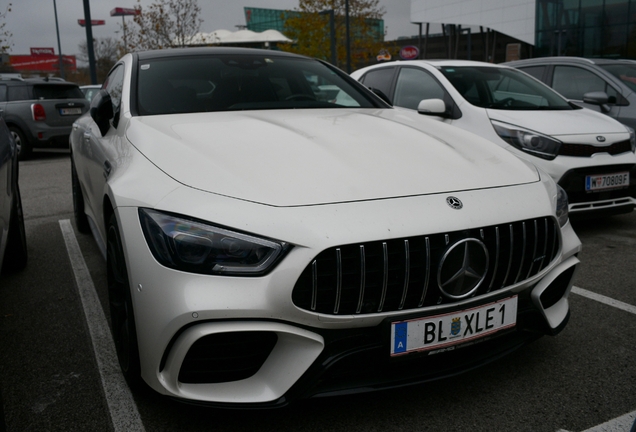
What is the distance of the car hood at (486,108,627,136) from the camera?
4.97 m

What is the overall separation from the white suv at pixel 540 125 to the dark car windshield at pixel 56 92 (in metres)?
8.64

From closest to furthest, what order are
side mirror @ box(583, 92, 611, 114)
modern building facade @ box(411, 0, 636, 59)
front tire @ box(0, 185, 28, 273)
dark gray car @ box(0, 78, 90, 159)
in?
1. front tire @ box(0, 185, 28, 273)
2. side mirror @ box(583, 92, 611, 114)
3. dark gray car @ box(0, 78, 90, 159)
4. modern building facade @ box(411, 0, 636, 59)

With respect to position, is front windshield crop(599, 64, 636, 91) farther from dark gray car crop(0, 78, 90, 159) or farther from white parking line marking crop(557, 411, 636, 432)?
dark gray car crop(0, 78, 90, 159)

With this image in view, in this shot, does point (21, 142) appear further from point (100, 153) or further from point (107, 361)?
point (107, 361)

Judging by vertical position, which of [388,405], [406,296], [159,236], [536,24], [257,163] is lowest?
[388,405]

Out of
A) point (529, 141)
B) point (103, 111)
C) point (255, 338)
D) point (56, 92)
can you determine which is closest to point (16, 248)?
point (103, 111)

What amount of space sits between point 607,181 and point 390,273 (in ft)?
11.8

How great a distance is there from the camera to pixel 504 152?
2.77 meters

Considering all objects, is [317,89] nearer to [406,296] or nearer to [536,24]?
[406,296]

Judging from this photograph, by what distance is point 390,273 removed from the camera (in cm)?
197

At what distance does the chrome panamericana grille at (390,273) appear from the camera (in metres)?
1.93

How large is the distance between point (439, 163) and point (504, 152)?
49 centimetres

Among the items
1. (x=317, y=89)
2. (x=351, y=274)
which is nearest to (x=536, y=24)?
(x=317, y=89)

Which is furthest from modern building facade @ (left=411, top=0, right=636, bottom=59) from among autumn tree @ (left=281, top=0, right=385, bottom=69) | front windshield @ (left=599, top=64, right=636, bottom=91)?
front windshield @ (left=599, top=64, right=636, bottom=91)
